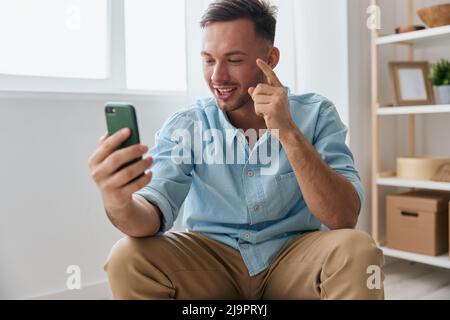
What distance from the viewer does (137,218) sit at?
94 centimetres

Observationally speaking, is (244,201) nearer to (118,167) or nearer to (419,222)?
(118,167)

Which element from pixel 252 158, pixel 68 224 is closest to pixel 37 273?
pixel 68 224

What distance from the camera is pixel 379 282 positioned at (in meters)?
0.93

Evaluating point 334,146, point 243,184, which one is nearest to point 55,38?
point 243,184

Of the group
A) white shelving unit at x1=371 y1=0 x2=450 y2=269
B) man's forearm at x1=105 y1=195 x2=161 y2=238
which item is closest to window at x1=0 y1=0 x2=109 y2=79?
man's forearm at x1=105 y1=195 x2=161 y2=238

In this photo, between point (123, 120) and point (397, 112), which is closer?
point (123, 120)

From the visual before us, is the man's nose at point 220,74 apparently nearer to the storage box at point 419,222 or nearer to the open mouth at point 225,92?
the open mouth at point 225,92

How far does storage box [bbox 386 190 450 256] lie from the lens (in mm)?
1955

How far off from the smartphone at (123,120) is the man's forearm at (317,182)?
343 millimetres

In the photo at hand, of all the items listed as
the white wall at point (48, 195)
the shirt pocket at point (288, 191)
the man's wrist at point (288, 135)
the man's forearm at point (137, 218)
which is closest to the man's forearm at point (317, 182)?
the man's wrist at point (288, 135)

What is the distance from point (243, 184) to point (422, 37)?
1.27m

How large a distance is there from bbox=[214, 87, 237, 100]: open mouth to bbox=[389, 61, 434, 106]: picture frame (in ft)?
3.93

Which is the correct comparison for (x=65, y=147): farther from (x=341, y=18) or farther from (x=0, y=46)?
(x=341, y=18)

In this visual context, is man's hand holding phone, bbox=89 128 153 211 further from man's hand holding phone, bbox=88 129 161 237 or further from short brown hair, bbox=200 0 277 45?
short brown hair, bbox=200 0 277 45
